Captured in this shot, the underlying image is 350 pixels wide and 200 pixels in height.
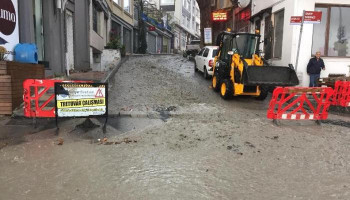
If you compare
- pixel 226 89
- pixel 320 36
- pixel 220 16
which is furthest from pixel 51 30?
pixel 220 16

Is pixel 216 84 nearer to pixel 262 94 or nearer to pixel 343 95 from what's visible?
pixel 262 94

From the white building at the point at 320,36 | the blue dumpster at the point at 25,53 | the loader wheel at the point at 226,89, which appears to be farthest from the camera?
the white building at the point at 320,36

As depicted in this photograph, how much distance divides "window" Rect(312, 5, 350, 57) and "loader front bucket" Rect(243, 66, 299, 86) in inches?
186

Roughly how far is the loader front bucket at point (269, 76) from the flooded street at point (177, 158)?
135 cm

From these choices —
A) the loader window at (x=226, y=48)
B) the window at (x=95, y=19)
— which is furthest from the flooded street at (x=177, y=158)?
the window at (x=95, y=19)

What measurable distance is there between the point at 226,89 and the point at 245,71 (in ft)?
3.92

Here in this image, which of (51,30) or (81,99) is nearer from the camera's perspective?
(81,99)

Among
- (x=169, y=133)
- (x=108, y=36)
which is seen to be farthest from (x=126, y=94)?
(x=108, y=36)

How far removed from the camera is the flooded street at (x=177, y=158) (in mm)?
3930

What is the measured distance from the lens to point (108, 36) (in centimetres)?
2572

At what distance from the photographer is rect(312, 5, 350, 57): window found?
1384 cm

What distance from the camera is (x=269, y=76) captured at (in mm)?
10000

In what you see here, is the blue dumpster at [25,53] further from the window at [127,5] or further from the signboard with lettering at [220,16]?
the window at [127,5]

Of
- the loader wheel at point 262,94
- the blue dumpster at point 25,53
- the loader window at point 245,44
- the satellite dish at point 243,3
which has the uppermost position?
the satellite dish at point 243,3
